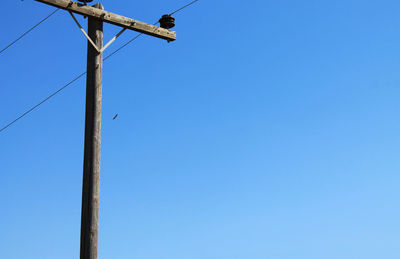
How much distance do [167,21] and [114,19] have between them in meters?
1.15

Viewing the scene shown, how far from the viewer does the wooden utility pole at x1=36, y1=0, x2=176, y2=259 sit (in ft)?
25.0

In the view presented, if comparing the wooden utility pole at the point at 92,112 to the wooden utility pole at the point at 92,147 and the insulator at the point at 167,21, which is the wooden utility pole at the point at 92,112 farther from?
the insulator at the point at 167,21

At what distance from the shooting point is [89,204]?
7695mm

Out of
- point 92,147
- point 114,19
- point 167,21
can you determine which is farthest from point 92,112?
Result: point 167,21

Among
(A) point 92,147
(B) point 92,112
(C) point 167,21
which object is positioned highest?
(C) point 167,21

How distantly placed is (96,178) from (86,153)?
412mm

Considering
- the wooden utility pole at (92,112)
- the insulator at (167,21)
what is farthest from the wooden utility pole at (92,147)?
the insulator at (167,21)

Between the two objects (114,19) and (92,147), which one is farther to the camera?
(114,19)

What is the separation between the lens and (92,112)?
319 inches

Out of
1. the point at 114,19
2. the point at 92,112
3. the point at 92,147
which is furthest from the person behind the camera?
the point at 114,19

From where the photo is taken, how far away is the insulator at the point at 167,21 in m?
9.55

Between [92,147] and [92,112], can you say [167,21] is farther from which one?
[92,147]

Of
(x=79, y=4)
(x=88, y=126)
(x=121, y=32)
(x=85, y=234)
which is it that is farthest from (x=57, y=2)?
(x=85, y=234)

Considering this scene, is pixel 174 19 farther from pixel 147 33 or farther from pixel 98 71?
pixel 98 71
